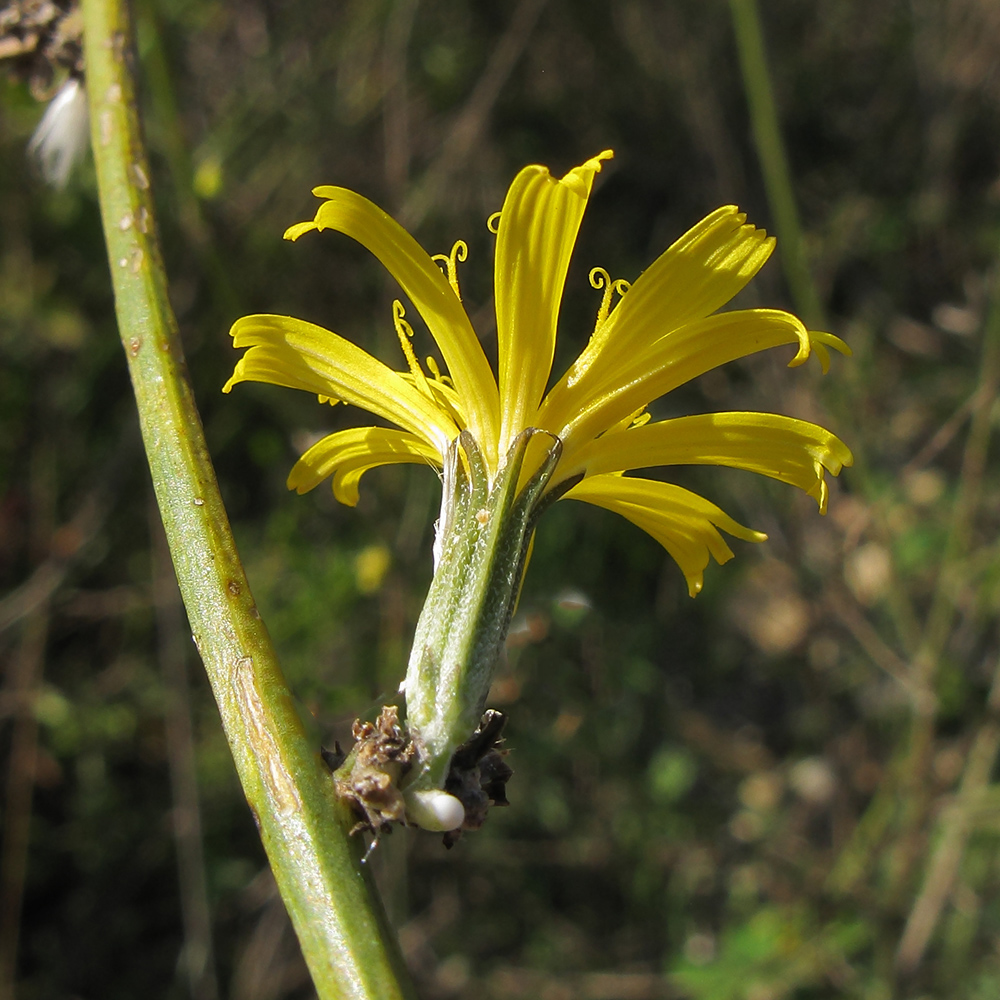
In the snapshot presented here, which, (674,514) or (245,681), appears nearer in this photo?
(245,681)

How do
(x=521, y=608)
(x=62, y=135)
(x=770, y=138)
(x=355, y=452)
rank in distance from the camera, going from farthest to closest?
(x=521, y=608) → (x=770, y=138) → (x=62, y=135) → (x=355, y=452)

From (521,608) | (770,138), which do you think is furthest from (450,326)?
(770,138)

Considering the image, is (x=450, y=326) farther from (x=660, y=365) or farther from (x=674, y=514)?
(x=674, y=514)

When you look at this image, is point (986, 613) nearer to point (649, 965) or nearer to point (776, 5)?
point (649, 965)

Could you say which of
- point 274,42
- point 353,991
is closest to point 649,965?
point 353,991

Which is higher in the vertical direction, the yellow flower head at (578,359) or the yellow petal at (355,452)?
the yellow flower head at (578,359)

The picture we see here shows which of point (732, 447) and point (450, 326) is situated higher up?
point (450, 326)

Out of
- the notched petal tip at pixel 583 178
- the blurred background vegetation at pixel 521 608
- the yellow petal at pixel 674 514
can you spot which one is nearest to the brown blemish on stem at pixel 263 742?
the yellow petal at pixel 674 514

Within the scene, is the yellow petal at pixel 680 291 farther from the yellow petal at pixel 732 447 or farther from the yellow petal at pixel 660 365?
the yellow petal at pixel 732 447
